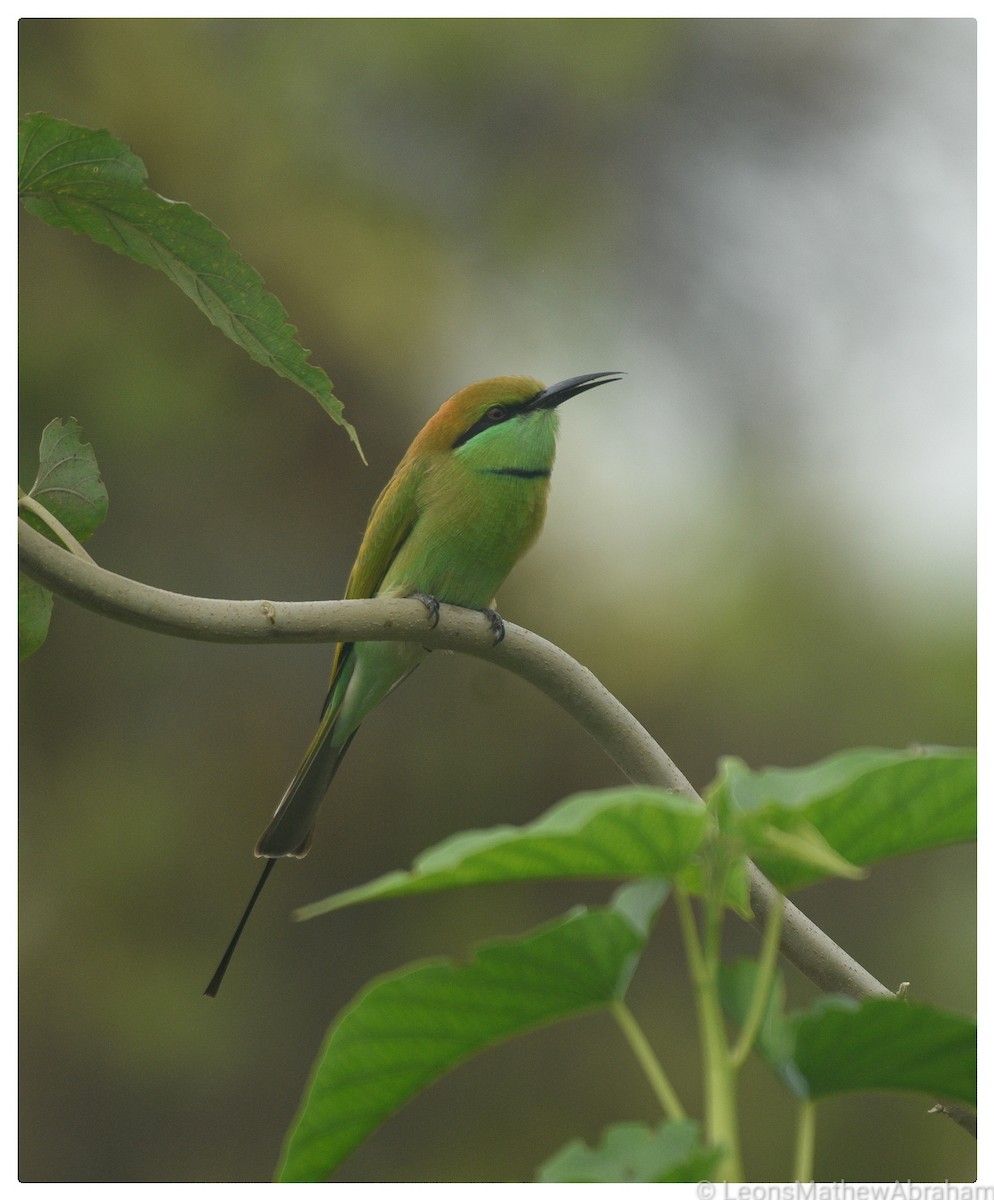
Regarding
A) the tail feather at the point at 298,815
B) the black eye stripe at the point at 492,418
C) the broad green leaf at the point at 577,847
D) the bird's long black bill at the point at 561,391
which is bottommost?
the tail feather at the point at 298,815

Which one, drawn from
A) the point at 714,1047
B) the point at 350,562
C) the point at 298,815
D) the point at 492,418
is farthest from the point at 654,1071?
the point at 350,562

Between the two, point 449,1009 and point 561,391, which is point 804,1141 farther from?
point 561,391

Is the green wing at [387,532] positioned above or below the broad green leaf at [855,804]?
above

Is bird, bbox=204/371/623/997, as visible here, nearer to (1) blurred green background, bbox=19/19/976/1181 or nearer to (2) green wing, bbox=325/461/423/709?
(2) green wing, bbox=325/461/423/709

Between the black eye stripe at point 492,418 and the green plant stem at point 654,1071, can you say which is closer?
the green plant stem at point 654,1071

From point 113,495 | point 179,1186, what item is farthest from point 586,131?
point 179,1186

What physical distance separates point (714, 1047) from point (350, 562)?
2.41 meters

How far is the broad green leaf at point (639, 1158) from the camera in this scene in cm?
29

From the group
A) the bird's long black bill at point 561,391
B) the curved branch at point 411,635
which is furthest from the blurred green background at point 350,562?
the curved branch at point 411,635

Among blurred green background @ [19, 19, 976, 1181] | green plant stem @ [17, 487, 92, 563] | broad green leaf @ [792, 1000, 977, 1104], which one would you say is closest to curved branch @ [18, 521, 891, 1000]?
green plant stem @ [17, 487, 92, 563]

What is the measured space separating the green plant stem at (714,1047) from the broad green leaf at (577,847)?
17 millimetres

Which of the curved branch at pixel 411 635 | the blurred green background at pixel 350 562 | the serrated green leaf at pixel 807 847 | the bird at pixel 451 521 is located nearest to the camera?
the serrated green leaf at pixel 807 847

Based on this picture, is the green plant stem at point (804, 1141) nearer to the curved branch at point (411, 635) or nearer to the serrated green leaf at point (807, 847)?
the serrated green leaf at point (807, 847)

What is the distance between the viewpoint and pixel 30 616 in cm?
78
